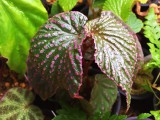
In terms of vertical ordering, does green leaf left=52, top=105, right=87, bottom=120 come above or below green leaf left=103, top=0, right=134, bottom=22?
below

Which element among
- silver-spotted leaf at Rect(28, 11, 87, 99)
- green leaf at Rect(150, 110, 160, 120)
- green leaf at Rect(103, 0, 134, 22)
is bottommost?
green leaf at Rect(150, 110, 160, 120)

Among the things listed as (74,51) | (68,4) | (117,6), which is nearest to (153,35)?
(117,6)

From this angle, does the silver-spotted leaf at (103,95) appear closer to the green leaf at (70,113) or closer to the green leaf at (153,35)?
the green leaf at (70,113)

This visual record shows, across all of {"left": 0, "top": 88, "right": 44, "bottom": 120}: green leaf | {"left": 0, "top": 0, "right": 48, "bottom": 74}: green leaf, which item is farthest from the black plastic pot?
{"left": 0, "top": 0, "right": 48, "bottom": 74}: green leaf

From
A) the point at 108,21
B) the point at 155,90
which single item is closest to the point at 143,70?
the point at 155,90

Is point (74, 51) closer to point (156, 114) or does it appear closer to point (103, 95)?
point (103, 95)

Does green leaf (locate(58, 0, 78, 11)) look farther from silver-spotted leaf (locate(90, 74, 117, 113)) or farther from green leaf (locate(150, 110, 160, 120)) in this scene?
green leaf (locate(150, 110, 160, 120))
